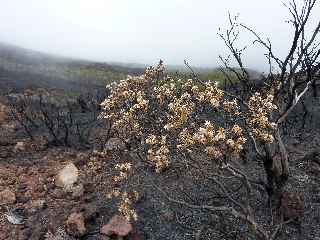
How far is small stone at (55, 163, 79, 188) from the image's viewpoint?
67.4 ft

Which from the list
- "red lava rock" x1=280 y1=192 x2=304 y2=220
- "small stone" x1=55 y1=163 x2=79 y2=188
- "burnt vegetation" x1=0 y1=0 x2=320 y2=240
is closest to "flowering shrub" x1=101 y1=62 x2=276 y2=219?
"burnt vegetation" x1=0 y1=0 x2=320 y2=240

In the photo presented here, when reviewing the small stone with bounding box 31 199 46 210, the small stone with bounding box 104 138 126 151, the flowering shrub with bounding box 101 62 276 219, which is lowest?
the small stone with bounding box 31 199 46 210

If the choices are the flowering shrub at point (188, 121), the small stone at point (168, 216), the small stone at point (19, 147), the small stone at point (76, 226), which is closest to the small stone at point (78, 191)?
the small stone at point (76, 226)

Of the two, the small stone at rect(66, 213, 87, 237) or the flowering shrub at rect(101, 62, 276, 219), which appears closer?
the flowering shrub at rect(101, 62, 276, 219)

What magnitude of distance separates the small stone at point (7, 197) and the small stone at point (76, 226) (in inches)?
110

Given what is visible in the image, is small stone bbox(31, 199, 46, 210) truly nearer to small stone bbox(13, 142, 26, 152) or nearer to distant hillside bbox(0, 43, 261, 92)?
small stone bbox(13, 142, 26, 152)

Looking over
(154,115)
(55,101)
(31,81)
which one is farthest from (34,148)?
(31,81)

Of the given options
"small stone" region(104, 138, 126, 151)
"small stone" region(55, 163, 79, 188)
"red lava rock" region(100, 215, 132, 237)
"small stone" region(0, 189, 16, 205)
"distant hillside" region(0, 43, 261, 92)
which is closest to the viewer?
"red lava rock" region(100, 215, 132, 237)

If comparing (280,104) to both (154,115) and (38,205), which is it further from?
(38,205)

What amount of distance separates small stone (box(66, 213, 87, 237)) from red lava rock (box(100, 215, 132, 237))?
763mm

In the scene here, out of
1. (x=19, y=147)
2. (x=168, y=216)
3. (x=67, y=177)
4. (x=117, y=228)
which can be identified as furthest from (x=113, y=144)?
(x=117, y=228)

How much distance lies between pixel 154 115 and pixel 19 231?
5644 millimetres

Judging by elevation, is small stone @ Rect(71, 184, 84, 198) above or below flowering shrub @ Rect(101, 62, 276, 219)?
below

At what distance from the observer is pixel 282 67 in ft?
57.5
